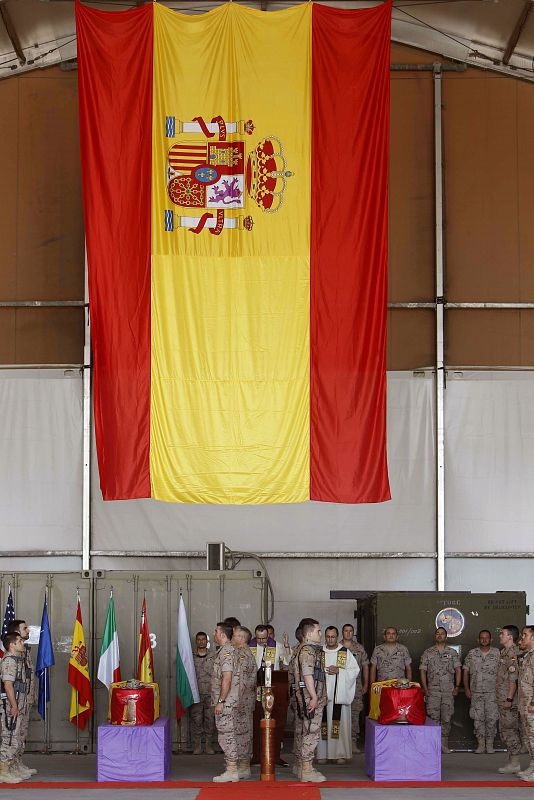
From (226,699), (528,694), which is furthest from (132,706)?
(528,694)

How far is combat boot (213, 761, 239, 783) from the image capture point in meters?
11.4

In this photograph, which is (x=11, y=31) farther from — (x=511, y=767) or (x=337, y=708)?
(x=511, y=767)

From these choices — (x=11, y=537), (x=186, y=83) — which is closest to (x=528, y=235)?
(x=186, y=83)

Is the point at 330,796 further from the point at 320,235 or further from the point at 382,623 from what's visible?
the point at 320,235

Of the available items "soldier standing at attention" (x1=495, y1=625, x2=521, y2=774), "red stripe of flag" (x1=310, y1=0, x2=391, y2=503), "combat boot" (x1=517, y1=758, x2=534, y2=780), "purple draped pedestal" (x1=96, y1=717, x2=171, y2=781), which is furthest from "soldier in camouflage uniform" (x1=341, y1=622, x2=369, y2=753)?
"purple draped pedestal" (x1=96, y1=717, x2=171, y2=781)

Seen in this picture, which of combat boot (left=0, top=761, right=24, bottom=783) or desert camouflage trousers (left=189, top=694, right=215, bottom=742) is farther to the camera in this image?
desert camouflage trousers (left=189, top=694, right=215, bottom=742)

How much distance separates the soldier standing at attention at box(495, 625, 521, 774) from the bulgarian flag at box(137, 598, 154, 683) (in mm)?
3664

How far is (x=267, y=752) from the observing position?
11414mm

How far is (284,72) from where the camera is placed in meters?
13.7

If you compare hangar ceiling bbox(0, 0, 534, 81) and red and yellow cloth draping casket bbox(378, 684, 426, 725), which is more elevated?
hangar ceiling bbox(0, 0, 534, 81)

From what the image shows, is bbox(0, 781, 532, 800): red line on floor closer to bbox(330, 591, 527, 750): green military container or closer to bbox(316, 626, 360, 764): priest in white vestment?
bbox(316, 626, 360, 764): priest in white vestment

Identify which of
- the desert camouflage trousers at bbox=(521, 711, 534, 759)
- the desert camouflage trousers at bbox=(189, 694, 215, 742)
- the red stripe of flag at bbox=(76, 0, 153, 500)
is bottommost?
the desert camouflage trousers at bbox=(189, 694, 215, 742)

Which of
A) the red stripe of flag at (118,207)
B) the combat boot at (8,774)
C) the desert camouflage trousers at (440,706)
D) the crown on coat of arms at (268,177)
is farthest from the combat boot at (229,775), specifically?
the crown on coat of arms at (268,177)

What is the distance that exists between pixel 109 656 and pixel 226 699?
85.7 inches
